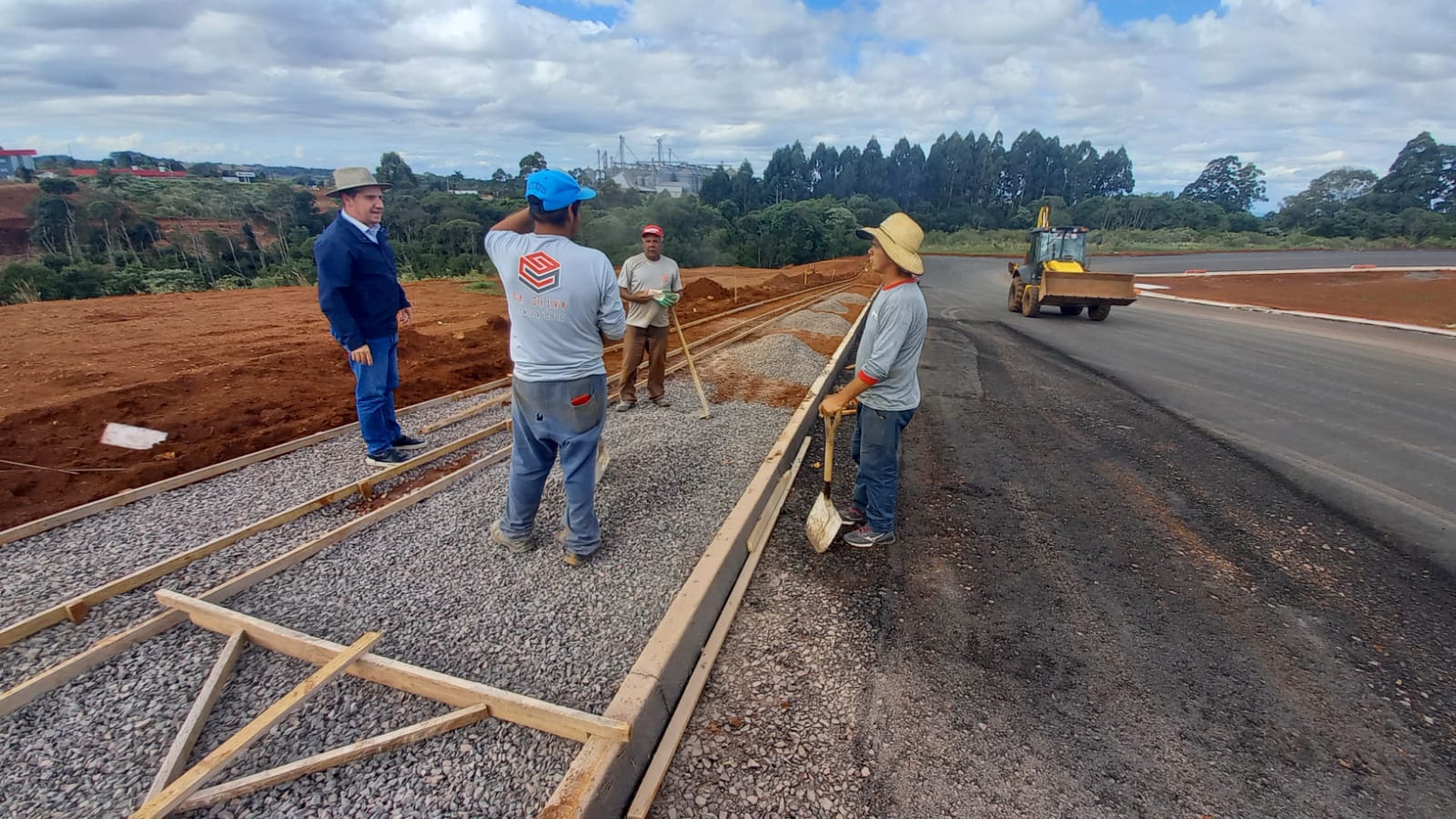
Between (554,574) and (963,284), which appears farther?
(963,284)

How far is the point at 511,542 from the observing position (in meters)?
3.65

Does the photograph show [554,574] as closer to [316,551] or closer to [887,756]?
[316,551]

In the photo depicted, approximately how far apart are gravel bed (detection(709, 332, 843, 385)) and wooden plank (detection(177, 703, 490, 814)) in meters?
5.86

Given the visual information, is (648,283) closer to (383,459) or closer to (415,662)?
(383,459)

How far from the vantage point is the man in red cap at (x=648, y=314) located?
6195 millimetres

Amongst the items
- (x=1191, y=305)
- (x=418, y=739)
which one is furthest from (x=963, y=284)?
(x=418, y=739)

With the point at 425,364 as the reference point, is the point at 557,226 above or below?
above

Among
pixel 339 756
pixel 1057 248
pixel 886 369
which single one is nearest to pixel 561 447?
pixel 339 756

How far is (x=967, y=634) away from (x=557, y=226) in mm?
2954

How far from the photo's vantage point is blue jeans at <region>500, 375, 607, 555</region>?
3193mm

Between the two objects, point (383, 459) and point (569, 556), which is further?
point (383, 459)

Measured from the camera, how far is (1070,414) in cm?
731

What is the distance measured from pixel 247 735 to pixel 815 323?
11002 mm

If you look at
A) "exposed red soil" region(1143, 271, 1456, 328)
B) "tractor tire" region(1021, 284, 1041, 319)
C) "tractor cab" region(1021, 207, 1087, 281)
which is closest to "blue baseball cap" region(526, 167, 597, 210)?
"tractor tire" region(1021, 284, 1041, 319)
